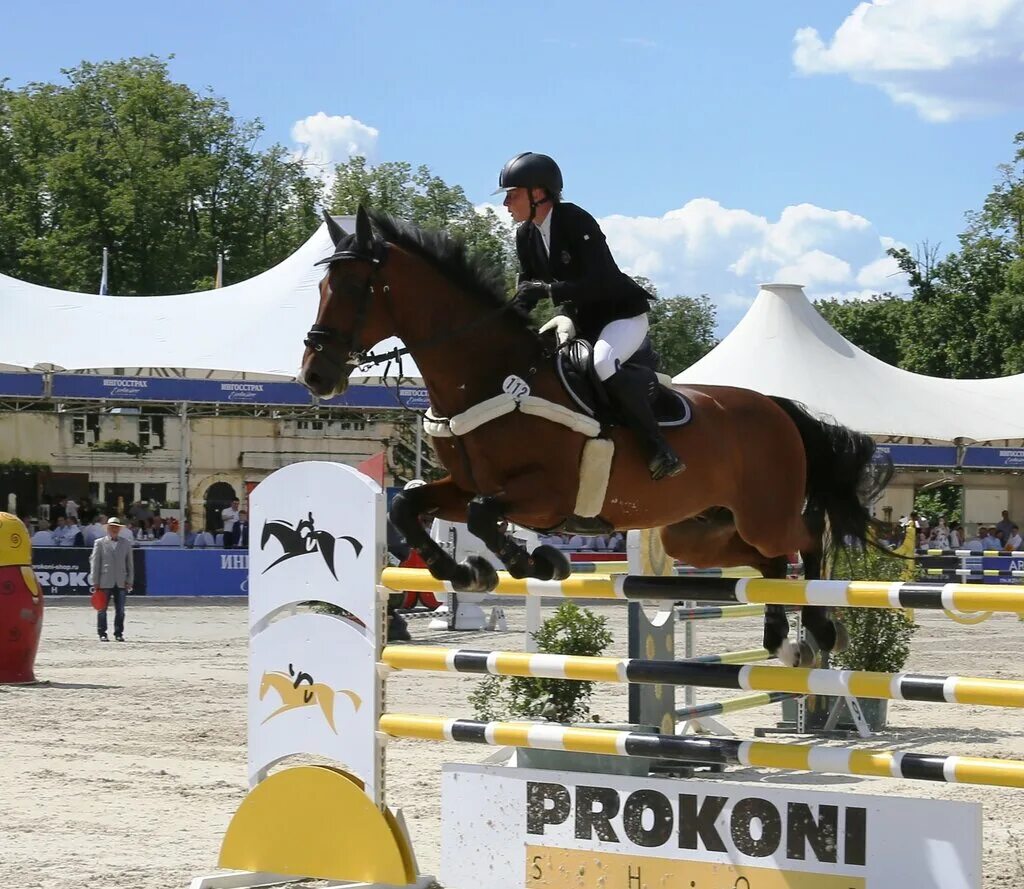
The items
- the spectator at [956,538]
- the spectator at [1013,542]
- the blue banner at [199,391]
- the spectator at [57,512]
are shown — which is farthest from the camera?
the spectator at [956,538]

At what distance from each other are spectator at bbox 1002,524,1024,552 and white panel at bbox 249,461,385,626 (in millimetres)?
20815

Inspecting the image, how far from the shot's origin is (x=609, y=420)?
514 centimetres

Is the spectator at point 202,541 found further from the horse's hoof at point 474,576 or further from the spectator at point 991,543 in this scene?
the horse's hoof at point 474,576

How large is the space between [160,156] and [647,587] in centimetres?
4457

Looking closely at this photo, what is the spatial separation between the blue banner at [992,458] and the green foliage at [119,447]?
49.7 feet

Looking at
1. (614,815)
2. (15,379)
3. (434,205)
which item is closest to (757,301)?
(15,379)

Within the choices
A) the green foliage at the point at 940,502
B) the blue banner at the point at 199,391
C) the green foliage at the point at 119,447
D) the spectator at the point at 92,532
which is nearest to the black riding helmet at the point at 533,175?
the blue banner at the point at 199,391

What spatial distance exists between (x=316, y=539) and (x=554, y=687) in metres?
2.38

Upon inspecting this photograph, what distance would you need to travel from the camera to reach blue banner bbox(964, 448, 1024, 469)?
2495 cm

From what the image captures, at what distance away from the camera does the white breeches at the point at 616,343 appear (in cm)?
510

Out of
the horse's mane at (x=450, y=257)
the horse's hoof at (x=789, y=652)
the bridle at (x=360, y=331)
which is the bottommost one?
the horse's hoof at (x=789, y=652)

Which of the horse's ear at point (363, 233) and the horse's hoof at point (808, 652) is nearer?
the horse's ear at point (363, 233)

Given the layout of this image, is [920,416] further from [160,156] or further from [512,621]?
[160,156]

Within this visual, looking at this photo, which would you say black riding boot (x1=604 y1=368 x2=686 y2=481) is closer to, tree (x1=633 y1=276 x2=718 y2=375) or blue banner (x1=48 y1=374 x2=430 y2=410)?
blue banner (x1=48 y1=374 x2=430 y2=410)
